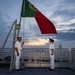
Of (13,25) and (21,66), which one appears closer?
(13,25)

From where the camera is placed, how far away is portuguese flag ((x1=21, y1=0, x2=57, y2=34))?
11.2 m

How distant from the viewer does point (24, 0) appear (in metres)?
11.5

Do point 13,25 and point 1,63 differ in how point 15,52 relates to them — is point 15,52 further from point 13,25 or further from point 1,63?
point 1,63

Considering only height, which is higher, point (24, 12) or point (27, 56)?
point (24, 12)

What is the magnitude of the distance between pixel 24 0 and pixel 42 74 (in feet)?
14.3

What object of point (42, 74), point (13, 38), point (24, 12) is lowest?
point (42, 74)

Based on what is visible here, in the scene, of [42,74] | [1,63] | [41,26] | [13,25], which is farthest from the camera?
[1,63]

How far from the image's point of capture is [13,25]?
10.9m

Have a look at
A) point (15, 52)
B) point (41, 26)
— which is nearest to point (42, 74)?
point (15, 52)

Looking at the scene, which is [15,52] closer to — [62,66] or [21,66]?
[21,66]

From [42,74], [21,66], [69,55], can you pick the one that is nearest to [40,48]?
[69,55]

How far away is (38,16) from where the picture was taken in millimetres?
11180

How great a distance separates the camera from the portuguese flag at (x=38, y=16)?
11.2 metres

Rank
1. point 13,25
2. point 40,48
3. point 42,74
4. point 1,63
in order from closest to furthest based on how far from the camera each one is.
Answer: point 42,74 < point 13,25 < point 1,63 < point 40,48
